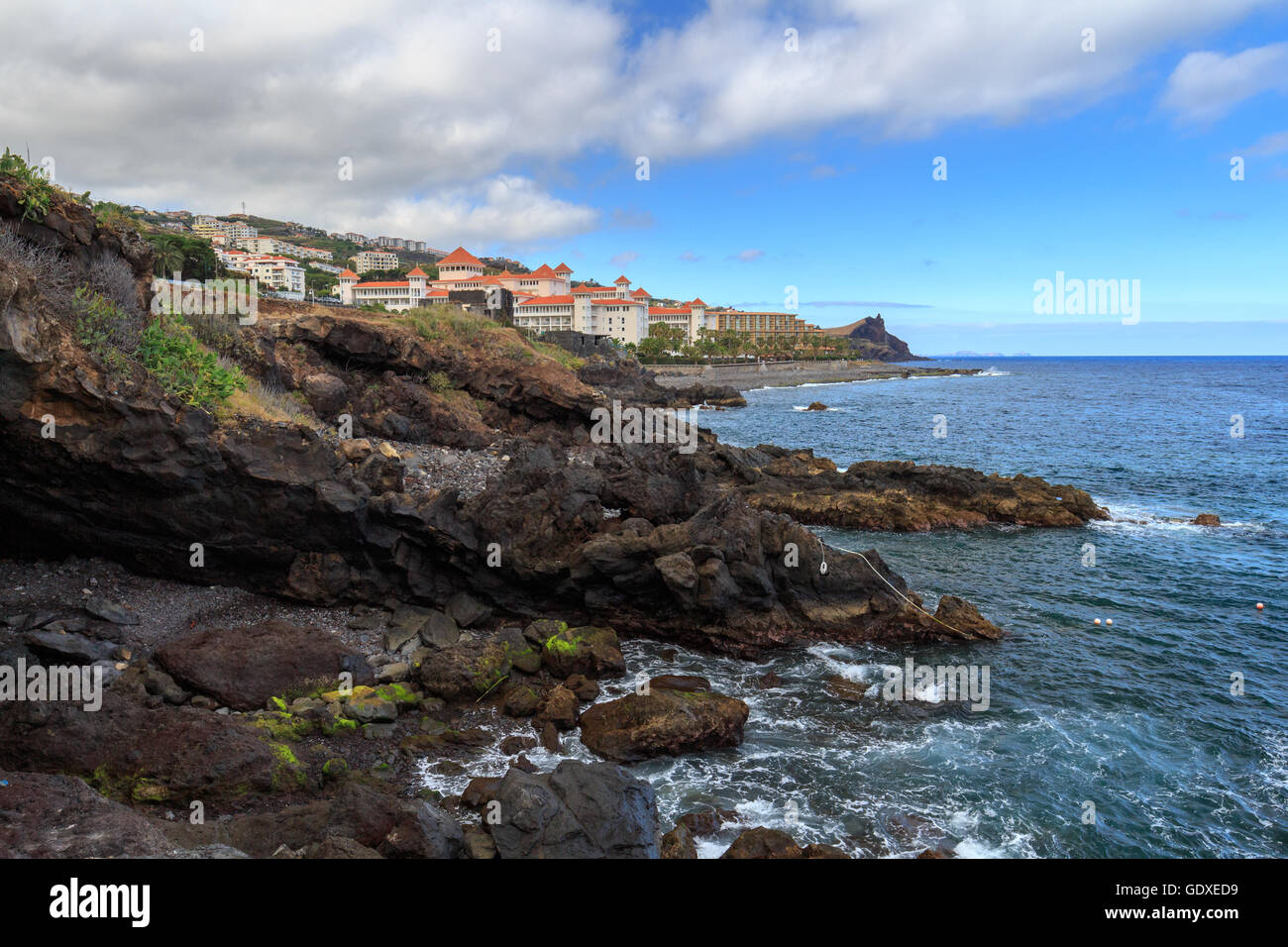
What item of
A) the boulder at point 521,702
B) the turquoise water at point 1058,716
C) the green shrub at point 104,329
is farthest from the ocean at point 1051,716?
the green shrub at point 104,329

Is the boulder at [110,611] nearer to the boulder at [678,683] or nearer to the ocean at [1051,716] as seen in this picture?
the ocean at [1051,716]

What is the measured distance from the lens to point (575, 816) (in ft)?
28.2

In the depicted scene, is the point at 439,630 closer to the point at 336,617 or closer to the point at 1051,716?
the point at 336,617

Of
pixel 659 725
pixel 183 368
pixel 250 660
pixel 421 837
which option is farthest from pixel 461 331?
pixel 421 837

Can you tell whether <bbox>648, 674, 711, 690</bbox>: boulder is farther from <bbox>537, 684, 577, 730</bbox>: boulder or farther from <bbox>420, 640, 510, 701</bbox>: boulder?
<bbox>420, 640, 510, 701</bbox>: boulder

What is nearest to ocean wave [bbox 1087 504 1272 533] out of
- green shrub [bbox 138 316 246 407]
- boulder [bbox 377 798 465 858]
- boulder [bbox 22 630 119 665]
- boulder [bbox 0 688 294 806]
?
boulder [bbox 377 798 465 858]

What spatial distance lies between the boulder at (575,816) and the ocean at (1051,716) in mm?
1552

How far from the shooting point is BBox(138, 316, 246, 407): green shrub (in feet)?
50.0

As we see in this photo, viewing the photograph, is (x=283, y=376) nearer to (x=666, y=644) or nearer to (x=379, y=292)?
(x=666, y=644)

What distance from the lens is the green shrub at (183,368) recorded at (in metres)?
15.2

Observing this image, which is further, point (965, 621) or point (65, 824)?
point (965, 621)

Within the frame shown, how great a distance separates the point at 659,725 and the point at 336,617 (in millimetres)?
7773

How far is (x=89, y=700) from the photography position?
10.7 metres

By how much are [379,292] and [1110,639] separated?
83883mm
